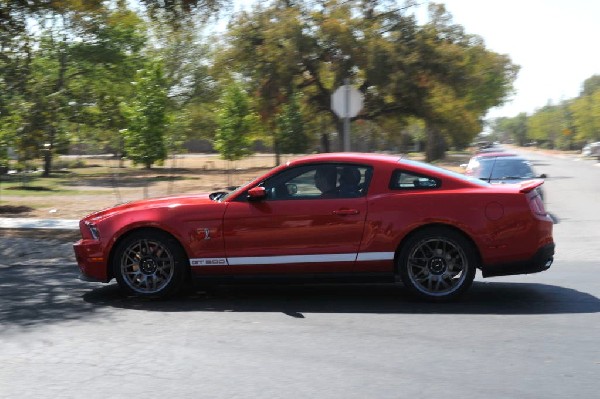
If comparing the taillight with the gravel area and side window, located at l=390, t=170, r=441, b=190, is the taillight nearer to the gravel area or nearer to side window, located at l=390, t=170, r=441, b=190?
side window, located at l=390, t=170, r=441, b=190

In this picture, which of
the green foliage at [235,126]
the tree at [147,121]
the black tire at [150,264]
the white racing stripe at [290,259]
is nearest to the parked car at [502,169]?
the white racing stripe at [290,259]

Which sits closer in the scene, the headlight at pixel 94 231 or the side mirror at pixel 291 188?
the side mirror at pixel 291 188

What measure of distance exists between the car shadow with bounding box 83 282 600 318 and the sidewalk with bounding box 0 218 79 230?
732cm

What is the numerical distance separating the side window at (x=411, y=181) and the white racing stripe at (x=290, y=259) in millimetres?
700

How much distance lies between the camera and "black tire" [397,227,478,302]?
26.0ft

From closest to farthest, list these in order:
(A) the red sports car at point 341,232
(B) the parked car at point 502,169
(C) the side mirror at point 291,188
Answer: (A) the red sports car at point 341,232, (C) the side mirror at point 291,188, (B) the parked car at point 502,169

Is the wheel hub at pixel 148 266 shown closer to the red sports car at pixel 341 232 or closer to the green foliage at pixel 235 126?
the red sports car at pixel 341 232

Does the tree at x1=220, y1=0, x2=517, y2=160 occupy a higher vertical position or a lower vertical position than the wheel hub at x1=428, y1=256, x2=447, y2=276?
higher

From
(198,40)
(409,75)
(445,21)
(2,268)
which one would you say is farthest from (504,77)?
(2,268)

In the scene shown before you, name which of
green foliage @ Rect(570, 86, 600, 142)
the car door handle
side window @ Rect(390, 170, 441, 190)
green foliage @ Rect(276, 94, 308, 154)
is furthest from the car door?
green foliage @ Rect(570, 86, 600, 142)

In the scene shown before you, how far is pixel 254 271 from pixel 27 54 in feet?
47.0

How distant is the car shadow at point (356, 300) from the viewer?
782cm

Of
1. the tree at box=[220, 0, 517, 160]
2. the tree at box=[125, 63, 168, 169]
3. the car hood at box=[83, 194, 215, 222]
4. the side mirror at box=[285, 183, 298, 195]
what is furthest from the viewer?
the tree at box=[125, 63, 168, 169]

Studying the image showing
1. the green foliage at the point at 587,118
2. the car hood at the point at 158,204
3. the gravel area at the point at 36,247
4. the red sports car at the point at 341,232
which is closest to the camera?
the red sports car at the point at 341,232
